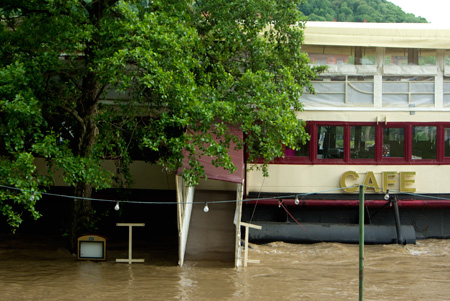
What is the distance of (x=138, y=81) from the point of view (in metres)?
12.0

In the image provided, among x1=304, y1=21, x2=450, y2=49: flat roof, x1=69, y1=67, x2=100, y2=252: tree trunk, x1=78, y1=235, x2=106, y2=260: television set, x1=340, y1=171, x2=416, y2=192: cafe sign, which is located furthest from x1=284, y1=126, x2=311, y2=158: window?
x1=78, y1=235, x2=106, y2=260: television set

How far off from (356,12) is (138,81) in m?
34.2

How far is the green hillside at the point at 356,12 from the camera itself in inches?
1613

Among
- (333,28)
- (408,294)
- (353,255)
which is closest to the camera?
(408,294)

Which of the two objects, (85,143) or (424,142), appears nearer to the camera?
(85,143)

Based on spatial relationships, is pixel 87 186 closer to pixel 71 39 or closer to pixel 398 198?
pixel 71 39

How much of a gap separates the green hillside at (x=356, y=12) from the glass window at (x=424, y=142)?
2554 centimetres

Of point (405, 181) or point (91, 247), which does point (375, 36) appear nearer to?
point (405, 181)

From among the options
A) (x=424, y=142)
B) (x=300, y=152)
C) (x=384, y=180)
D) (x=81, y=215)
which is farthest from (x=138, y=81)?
(x=424, y=142)

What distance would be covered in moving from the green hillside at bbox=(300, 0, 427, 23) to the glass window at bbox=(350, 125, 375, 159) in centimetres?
2571

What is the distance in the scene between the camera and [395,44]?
15195 mm

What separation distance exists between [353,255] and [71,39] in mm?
7488

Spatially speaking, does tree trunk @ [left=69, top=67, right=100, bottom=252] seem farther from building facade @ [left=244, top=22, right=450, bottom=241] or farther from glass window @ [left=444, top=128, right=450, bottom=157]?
glass window @ [left=444, top=128, right=450, bottom=157]

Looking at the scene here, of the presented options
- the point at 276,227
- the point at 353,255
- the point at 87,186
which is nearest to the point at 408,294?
the point at 353,255
